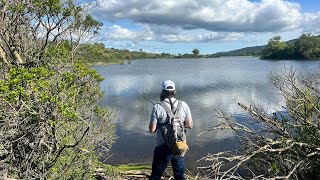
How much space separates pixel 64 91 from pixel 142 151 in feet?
28.4

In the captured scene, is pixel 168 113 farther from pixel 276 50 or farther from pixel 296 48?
pixel 276 50

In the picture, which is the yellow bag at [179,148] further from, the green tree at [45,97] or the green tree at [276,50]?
the green tree at [276,50]

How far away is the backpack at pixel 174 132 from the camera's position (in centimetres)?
483

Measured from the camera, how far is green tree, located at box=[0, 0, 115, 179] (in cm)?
455

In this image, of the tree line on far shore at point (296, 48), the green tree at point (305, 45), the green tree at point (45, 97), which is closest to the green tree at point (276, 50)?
the tree line on far shore at point (296, 48)

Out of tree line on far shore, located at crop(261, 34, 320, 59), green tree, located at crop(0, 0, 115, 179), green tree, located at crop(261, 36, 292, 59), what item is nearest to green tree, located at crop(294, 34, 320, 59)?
tree line on far shore, located at crop(261, 34, 320, 59)

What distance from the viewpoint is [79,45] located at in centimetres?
739

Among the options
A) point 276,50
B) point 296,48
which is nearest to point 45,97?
point 296,48

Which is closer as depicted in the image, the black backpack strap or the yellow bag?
the yellow bag

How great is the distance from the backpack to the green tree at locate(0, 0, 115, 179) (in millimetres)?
1241

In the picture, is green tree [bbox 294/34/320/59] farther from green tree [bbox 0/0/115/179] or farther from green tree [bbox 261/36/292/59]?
green tree [bbox 0/0/115/179]

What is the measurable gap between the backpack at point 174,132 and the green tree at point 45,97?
1.24 meters

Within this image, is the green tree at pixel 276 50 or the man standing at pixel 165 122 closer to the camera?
the man standing at pixel 165 122

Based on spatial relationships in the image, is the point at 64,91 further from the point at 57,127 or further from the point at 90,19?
the point at 90,19
